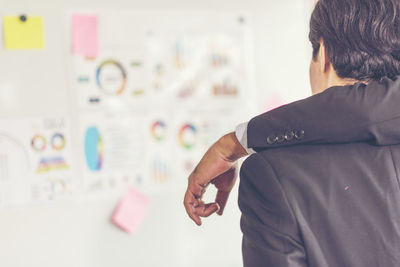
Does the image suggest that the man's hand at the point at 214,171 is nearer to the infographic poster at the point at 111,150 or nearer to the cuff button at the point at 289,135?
the cuff button at the point at 289,135

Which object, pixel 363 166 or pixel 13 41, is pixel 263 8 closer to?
pixel 13 41

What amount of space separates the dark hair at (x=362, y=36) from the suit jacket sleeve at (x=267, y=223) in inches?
7.8

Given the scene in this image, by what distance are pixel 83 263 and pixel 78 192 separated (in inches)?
7.0

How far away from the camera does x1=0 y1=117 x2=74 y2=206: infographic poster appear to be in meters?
1.12

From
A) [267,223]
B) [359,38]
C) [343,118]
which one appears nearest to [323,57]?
[359,38]

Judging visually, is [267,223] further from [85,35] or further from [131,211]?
[85,35]

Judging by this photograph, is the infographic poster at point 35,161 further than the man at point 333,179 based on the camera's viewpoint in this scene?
Yes

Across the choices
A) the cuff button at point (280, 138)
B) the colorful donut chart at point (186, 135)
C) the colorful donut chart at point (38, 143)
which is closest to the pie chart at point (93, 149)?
the colorful donut chart at point (38, 143)

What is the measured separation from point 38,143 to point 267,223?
0.72 m

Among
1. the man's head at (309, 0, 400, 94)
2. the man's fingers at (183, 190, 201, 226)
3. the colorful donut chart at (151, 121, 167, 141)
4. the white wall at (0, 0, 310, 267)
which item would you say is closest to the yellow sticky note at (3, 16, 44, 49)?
the white wall at (0, 0, 310, 267)

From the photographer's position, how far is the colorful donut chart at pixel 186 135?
4.25ft

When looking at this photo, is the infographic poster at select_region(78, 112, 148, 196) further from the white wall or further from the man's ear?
the man's ear

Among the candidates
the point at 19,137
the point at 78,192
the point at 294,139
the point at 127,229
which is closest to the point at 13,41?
the point at 19,137

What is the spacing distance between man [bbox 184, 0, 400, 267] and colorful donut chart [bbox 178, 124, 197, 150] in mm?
647
